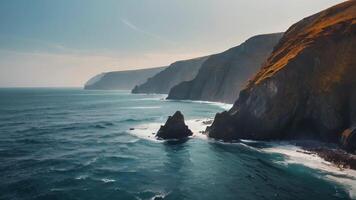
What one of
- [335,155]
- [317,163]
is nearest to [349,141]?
[335,155]

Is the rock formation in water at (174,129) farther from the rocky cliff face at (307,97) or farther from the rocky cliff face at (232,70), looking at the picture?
the rocky cliff face at (232,70)

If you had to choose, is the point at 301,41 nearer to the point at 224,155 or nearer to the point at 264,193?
the point at 224,155

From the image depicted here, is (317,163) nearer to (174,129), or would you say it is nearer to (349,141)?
(349,141)

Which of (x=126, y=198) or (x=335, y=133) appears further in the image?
(x=335, y=133)

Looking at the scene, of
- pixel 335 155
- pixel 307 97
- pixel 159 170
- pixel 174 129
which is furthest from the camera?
pixel 174 129

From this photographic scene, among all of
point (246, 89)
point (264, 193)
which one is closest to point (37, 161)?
point (264, 193)
